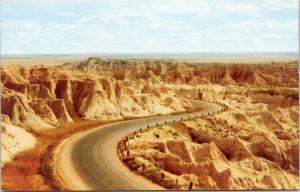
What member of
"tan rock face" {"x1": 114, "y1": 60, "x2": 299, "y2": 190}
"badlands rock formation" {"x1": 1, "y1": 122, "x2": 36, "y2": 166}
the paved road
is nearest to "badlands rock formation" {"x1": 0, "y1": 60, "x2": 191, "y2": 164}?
"badlands rock formation" {"x1": 1, "y1": 122, "x2": 36, "y2": 166}

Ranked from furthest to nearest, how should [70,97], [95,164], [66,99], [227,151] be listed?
→ [70,97], [66,99], [227,151], [95,164]

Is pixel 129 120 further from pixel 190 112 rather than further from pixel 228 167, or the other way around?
pixel 228 167

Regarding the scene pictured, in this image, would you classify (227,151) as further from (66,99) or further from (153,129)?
(66,99)

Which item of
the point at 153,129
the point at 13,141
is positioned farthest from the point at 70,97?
the point at 13,141

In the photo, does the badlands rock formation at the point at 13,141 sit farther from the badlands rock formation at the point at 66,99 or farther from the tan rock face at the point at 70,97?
the tan rock face at the point at 70,97

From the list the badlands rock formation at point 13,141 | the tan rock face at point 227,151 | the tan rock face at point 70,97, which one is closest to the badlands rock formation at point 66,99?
the tan rock face at point 70,97

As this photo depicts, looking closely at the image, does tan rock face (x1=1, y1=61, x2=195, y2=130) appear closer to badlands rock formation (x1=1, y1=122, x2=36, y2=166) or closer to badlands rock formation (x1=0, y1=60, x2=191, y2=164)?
badlands rock formation (x1=0, y1=60, x2=191, y2=164)
